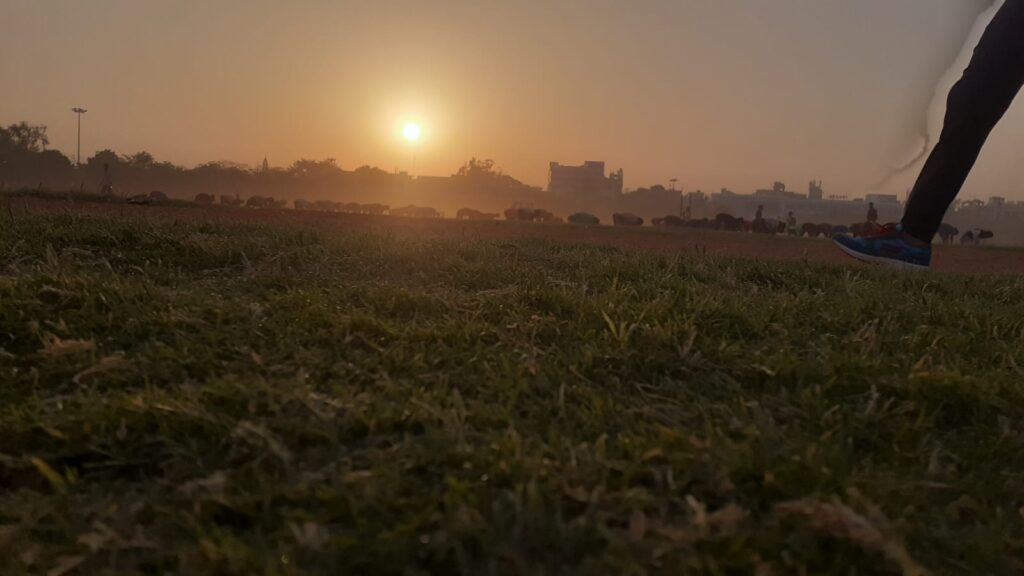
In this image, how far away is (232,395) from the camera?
51.4 inches

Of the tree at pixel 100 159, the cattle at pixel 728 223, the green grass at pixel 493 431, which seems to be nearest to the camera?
the green grass at pixel 493 431

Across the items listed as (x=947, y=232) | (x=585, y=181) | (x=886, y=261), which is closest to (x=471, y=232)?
(x=886, y=261)

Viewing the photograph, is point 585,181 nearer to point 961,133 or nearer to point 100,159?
point 100,159

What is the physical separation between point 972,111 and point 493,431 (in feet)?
11.2

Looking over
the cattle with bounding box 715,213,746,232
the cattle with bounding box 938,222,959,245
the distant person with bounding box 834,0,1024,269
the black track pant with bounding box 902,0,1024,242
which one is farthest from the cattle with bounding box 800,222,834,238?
the black track pant with bounding box 902,0,1024,242

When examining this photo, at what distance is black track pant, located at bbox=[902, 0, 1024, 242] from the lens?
324cm

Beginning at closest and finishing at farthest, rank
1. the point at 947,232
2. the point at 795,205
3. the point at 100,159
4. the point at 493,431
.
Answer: the point at 493,431 < the point at 947,232 < the point at 100,159 < the point at 795,205

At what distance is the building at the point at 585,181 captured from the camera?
97875 mm

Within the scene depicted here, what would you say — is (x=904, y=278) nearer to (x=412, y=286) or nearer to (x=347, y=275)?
(x=412, y=286)

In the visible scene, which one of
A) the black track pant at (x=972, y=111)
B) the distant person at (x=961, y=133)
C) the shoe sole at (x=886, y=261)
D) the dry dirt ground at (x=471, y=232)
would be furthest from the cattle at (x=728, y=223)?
the black track pant at (x=972, y=111)

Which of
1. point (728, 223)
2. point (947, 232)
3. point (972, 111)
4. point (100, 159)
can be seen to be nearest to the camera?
point (972, 111)

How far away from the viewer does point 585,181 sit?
9969cm

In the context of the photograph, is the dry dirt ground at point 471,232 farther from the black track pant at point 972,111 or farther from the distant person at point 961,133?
the black track pant at point 972,111

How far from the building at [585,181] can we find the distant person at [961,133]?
93352 mm
